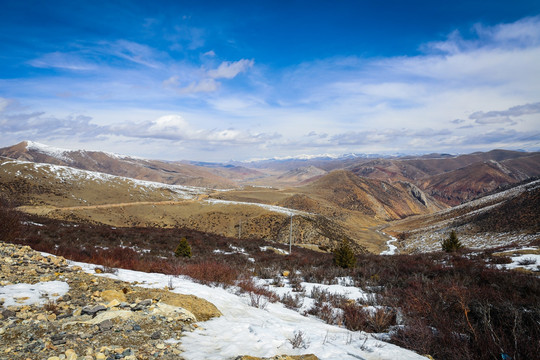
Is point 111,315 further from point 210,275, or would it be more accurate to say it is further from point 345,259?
point 345,259

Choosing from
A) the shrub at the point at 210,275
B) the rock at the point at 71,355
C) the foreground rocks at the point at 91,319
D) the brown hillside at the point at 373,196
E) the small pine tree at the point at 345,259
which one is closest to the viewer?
the rock at the point at 71,355

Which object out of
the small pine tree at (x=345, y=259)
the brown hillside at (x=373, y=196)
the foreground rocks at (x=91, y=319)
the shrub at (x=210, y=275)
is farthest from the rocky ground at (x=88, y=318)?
the brown hillside at (x=373, y=196)

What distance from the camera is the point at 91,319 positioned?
143 inches

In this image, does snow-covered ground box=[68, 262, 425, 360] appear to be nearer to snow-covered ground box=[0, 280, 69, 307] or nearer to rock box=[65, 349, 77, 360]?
rock box=[65, 349, 77, 360]

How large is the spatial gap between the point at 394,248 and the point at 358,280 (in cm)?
4164

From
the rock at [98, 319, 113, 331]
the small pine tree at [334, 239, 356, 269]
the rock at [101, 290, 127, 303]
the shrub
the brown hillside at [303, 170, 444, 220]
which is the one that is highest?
the rock at [98, 319, 113, 331]

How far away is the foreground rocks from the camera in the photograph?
2.88 metres

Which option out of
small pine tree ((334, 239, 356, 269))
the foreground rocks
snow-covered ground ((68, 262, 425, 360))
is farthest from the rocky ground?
small pine tree ((334, 239, 356, 269))

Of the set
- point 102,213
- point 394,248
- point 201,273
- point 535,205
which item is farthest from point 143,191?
point 535,205

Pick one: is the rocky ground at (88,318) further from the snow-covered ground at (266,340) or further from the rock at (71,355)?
the snow-covered ground at (266,340)

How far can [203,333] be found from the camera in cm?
376

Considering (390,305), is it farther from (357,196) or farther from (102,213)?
(357,196)

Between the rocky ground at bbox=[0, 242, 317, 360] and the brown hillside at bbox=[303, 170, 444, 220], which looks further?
the brown hillside at bbox=[303, 170, 444, 220]

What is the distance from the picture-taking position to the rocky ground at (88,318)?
2884mm
